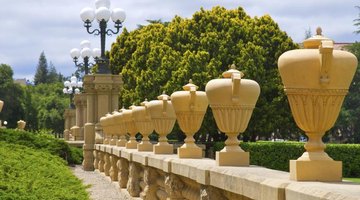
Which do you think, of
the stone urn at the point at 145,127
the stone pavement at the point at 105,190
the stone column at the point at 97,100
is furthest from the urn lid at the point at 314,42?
the stone column at the point at 97,100

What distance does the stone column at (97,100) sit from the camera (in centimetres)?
2788

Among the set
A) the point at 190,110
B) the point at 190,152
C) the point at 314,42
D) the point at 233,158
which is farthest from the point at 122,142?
the point at 314,42

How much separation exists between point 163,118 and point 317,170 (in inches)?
255

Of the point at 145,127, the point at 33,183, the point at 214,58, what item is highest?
the point at 214,58

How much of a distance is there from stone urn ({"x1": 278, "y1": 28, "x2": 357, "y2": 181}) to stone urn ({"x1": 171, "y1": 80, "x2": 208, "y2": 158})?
4.22m

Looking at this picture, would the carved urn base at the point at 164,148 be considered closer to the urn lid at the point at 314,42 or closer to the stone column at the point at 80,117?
the urn lid at the point at 314,42

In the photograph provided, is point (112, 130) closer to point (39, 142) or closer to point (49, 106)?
point (39, 142)

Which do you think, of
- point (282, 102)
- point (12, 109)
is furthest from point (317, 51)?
point (12, 109)

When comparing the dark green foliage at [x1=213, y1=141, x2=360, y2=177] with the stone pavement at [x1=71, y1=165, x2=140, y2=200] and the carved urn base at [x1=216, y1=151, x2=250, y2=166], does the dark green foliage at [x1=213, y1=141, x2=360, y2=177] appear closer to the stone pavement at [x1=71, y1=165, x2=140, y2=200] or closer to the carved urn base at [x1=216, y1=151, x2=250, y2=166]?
the stone pavement at [x1=71, y1=165, x2=140, y2=200]

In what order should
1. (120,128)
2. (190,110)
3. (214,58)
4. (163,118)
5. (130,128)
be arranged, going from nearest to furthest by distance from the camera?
(190,110) → (163,118) → (130,128) → (120,128) → (214,58)

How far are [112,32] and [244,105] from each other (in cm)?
2020

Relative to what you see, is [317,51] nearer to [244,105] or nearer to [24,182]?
[244,105]

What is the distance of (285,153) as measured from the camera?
33656 millimetres

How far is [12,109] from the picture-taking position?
279 ft
